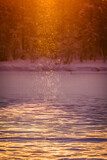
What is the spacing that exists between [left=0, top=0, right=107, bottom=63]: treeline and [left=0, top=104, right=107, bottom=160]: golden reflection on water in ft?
163

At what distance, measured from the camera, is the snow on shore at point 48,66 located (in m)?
54.7

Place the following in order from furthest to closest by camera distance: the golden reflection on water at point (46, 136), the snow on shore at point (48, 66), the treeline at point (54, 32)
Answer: the treeline at point (54, 32) < the snow on shore at point (48, 66) < the golden reflection on water at point (46, 136)

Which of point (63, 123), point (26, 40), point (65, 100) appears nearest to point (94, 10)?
point (26, 40)

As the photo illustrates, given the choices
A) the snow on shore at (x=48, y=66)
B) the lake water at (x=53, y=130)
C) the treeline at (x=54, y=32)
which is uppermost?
the treeline at (x=54, y=32)

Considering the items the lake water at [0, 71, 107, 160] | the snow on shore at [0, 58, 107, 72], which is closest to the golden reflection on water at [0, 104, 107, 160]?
the lake water at [0, 71, 107, 160]

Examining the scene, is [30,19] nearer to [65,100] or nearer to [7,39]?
[7,39]

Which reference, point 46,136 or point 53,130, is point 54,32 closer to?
point 53,130

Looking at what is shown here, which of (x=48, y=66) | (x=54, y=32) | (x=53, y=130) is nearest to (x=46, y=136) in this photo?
(x=53, y=130)

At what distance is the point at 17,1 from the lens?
70125mm

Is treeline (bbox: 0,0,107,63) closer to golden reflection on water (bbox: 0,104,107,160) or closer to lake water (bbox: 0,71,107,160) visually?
lake water (bbox: 0,71,107,160)

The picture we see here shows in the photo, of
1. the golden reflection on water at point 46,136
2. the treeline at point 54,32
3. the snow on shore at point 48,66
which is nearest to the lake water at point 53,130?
the golden reflection on water at point 46,136

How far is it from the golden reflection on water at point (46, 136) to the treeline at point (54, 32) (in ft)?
163

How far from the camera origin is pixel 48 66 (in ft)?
188

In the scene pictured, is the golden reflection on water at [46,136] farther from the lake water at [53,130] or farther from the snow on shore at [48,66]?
the snow on shore at [48,66]
